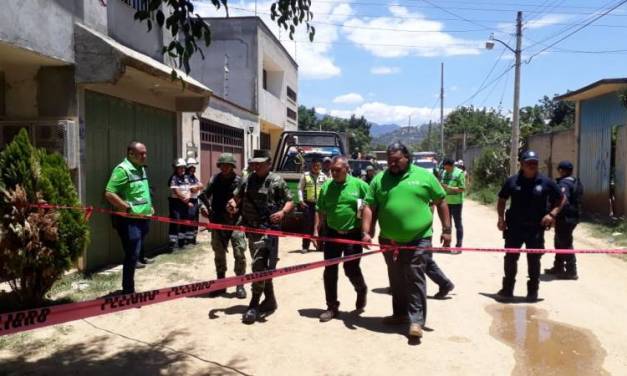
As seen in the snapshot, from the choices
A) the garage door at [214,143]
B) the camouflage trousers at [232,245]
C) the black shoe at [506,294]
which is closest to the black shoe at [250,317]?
the camouflage trousers at [232,245]

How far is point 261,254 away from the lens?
5.57 m

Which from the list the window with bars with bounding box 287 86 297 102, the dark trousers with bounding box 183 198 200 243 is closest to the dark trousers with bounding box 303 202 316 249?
the dark trousers with bounding box 183 198 200 243

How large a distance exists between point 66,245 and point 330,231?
2.66 meters

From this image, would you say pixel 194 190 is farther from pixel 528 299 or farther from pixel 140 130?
pixel 528 299

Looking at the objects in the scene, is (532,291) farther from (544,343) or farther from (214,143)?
(214,143)

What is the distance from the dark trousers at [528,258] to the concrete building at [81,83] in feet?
14.7

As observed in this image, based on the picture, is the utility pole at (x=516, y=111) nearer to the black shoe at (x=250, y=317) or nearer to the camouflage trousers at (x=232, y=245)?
the camouflage trousers at (x=232, y=245)

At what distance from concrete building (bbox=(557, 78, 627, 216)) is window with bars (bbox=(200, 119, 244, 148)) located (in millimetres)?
9874

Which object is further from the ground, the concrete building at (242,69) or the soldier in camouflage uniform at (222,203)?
the concrete building at (242,69)

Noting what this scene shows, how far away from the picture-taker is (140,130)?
9.09 metres

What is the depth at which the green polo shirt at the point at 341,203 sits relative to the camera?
223 inches

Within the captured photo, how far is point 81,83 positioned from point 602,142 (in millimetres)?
13850

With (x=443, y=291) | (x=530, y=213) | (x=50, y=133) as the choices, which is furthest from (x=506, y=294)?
(x=50, y=133)

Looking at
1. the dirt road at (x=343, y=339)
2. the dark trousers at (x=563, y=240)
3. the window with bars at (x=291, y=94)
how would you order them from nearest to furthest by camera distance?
the dirt road at (x=343, y=339)
the dark trousers at (x=563, y=240)
the window with bars at (x=291, y=94)
